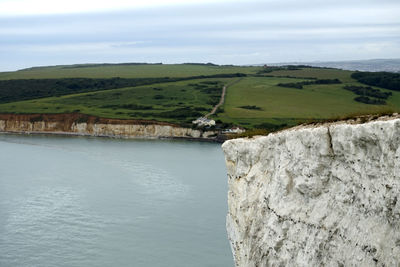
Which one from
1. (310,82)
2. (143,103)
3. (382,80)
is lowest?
(143,103)

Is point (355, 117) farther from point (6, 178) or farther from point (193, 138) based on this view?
point (193, 138)

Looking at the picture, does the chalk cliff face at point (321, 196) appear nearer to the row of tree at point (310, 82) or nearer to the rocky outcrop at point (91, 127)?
the rocky outcrop at point (91, 127)

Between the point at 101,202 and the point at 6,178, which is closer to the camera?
the point at 101,202

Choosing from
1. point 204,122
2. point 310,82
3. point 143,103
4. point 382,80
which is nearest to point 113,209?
point 204,122

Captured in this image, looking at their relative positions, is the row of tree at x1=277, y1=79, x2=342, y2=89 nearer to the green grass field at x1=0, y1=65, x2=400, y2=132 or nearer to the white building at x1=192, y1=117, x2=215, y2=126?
the green grass field at x1=0, y1=65, x2=400, y2=132

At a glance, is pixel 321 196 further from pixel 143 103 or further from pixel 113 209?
pixel 143 103

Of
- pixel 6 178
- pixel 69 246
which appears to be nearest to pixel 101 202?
pixel 69 246

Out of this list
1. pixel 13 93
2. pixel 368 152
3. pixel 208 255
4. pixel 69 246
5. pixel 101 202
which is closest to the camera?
pixel 368 152
